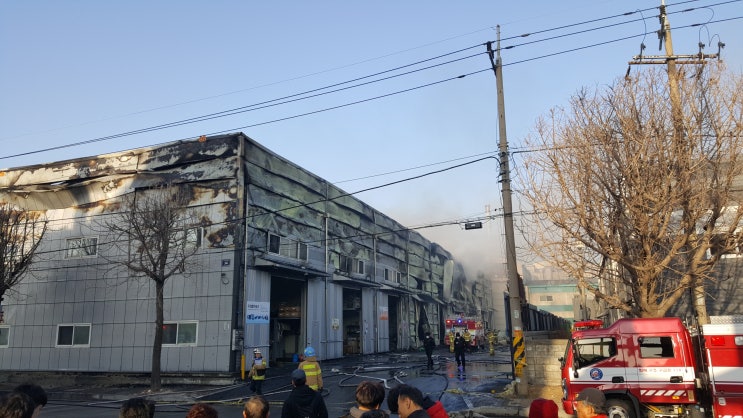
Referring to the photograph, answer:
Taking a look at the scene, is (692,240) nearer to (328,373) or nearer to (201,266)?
(328,373)

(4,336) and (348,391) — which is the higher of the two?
(4,336)

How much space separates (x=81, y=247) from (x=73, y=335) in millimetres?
4363

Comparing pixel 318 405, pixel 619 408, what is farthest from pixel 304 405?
pixel 619 408

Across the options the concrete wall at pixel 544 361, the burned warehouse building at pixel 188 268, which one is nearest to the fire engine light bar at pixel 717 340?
the concrete wall at pixel 544 361

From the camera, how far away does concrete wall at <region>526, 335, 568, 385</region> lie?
52.7 feet

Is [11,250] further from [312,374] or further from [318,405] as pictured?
[318,405]

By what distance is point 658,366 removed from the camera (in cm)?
1092

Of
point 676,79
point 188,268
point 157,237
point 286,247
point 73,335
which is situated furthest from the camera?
point 286,247

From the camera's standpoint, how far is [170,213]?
21.9 meters

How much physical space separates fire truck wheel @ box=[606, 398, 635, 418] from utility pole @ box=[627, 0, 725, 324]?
366 cm

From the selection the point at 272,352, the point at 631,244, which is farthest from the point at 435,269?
the point at 631,244

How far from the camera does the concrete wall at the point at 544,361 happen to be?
52.7 feet

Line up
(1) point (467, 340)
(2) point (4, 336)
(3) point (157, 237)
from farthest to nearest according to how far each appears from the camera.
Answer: (1) point (467, 340) < (2) point (4, 336) < (3) point (157, 237)

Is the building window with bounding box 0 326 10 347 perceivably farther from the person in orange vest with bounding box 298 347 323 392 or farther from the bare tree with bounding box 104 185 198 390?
the person in orange vest with bounding box 298 347 323 392
